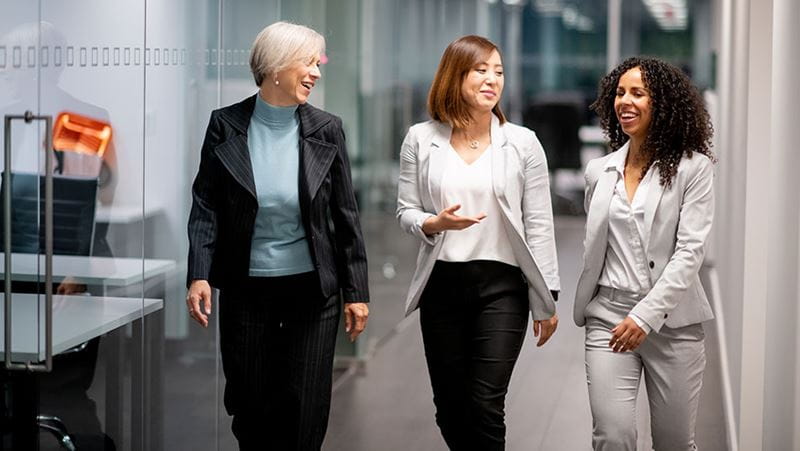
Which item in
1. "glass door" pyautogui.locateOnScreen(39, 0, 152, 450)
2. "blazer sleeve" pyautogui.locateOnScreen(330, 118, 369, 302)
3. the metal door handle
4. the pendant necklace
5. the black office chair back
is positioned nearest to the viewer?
the metal door handle

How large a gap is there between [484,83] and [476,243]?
51 centimetres

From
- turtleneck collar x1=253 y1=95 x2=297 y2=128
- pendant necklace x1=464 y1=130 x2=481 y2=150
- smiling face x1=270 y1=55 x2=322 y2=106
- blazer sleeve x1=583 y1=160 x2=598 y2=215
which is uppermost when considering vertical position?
smiling face x1=270 y1=55 x2=322 y2=106

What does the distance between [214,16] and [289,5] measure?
0.94 metres

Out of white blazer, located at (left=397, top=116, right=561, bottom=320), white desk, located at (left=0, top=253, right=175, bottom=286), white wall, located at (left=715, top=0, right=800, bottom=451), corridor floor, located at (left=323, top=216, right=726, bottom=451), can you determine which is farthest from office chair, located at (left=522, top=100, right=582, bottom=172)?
white blazer, located at (left=397, top=116, right=561, bottom=320)

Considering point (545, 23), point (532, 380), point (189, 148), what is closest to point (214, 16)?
point (189, 148)

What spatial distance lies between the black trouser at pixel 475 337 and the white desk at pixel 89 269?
97 cm

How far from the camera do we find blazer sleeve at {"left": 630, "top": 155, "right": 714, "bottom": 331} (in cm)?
372

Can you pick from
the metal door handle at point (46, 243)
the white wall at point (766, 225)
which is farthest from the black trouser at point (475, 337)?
the metal door handle at point (46, 243)

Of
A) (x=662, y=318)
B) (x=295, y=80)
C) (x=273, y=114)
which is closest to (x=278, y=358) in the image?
(x=273, y=114)

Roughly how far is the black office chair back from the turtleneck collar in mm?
552

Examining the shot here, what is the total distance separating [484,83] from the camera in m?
4.13

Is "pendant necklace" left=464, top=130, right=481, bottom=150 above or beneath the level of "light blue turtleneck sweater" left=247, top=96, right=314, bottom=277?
above

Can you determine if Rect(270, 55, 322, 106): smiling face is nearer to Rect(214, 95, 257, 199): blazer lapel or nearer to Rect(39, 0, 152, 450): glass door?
Rect(214, 95, 257, 199): blazer lapel

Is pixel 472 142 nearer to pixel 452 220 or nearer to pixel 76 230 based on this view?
pixel 452 220
